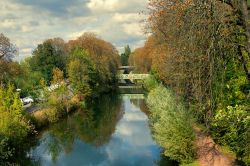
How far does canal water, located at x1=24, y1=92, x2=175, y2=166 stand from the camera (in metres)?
30.8

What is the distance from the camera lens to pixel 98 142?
37969 mm

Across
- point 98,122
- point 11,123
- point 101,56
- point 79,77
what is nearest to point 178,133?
point 11,123

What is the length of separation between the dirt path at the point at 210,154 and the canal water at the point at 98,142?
12.3 ft

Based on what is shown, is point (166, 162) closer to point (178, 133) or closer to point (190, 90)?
point (178, 133)

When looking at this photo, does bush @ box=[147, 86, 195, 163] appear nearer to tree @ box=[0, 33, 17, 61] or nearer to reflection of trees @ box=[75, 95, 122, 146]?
reflection of trees @ box=[75, 95, 122, 146]

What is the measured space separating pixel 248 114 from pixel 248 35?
143 inches

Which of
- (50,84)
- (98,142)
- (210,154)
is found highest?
(50,84)

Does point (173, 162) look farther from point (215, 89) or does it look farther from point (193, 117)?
point (215, 89)

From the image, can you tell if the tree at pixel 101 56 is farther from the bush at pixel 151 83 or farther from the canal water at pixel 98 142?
the canal water at pixel 98 142

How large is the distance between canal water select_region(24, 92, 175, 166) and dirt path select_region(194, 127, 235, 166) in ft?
12.3

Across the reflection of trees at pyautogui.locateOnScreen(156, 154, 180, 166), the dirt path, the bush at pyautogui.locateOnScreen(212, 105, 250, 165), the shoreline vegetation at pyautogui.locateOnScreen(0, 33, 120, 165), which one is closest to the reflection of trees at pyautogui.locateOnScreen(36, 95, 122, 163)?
the shoreline vegetation at pyautogui.locateOnScreen(0, 33, 120, 165)

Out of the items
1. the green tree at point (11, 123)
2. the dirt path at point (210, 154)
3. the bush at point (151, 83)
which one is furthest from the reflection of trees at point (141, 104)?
the dirt path at point (210, 154)

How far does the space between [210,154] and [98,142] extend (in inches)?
640

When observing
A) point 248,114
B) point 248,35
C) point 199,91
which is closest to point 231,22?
point 248,35
